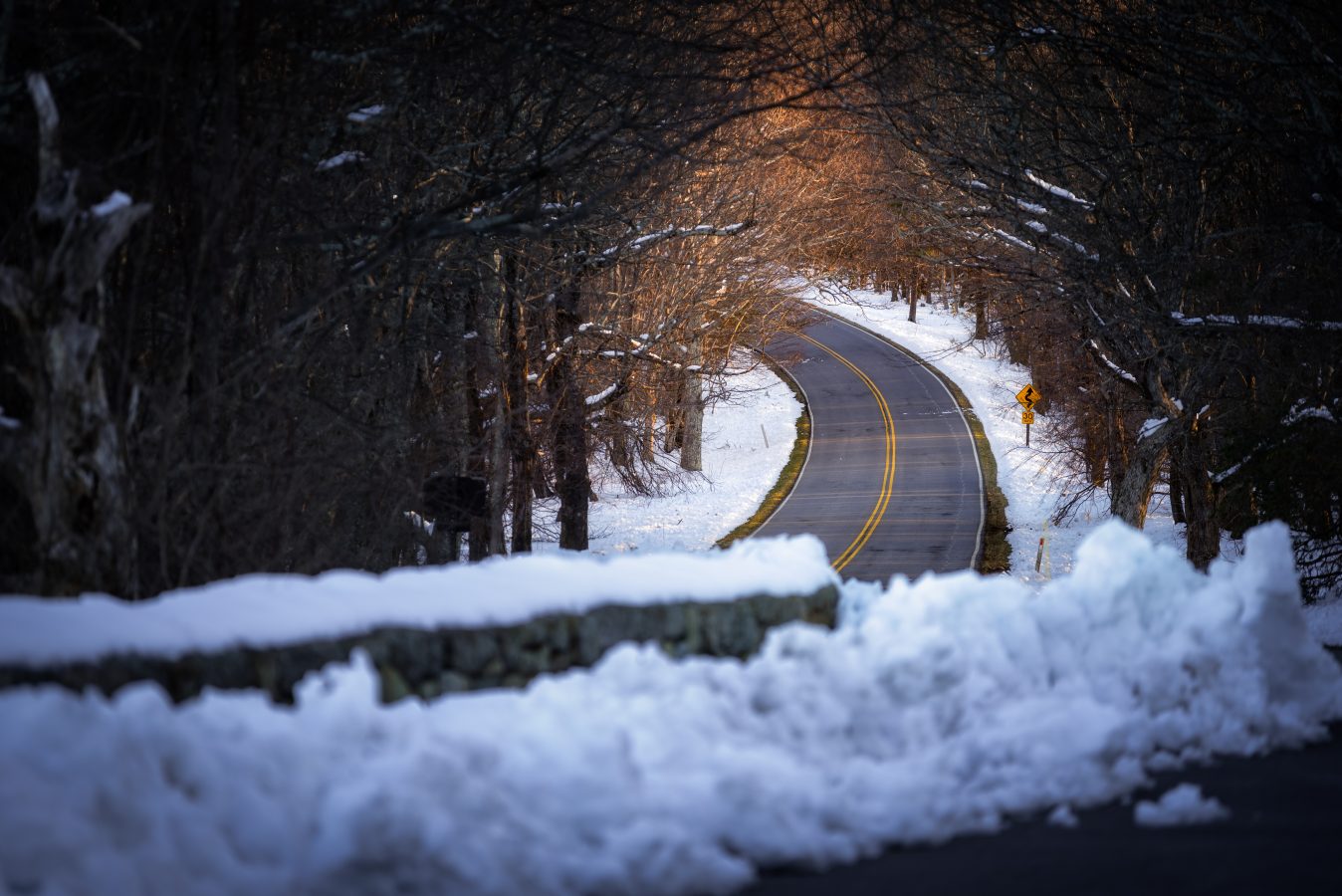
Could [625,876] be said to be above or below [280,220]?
below

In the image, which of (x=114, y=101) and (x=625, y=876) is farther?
(x=114, y=101)

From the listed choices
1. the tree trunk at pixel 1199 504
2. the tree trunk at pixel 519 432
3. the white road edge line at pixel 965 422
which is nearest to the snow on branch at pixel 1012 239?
the tree trunk at pixel 1199 504

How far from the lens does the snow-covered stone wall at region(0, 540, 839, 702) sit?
16.4ft

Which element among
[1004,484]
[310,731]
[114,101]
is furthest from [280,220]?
[1004,484]

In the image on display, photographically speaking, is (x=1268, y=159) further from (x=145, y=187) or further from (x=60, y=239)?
(x=60, y=239)

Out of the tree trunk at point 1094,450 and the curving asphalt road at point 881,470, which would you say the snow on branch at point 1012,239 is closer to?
the curving asphalt road at point 881,470

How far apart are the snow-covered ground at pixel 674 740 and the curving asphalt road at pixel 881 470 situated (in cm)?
1810

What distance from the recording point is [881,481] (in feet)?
149

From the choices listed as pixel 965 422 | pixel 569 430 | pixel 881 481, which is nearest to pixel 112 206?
pixel 569 430

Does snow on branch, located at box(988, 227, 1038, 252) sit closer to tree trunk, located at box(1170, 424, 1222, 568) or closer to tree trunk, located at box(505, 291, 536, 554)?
tree trunk, located at box(1170, 424, 1222, 568)

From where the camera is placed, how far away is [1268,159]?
62.8 feet

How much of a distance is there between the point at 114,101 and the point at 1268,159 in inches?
607

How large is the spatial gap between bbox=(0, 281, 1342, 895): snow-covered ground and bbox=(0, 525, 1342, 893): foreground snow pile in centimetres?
1

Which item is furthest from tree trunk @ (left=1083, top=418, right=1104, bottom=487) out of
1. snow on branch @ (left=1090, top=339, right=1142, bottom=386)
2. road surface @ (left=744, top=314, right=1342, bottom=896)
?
road surface @ (left=744, top=314, right=1342, bottom=896)
